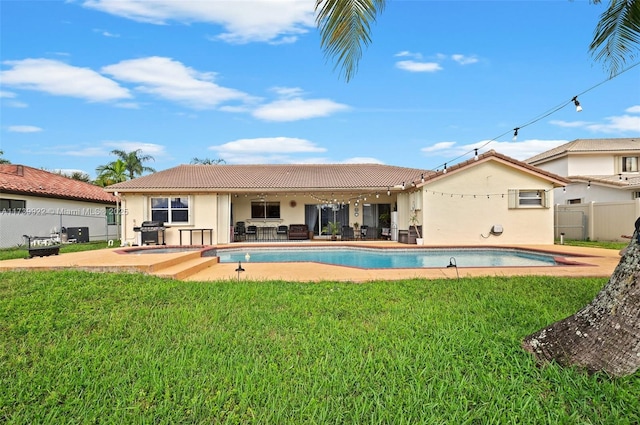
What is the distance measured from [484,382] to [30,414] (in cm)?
380

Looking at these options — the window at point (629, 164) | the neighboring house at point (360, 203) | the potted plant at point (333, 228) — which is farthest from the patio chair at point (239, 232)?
the window at point (629, 164)

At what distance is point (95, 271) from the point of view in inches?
334

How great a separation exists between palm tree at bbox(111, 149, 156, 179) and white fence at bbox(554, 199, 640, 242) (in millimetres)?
34704

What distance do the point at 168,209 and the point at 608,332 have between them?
18368mm

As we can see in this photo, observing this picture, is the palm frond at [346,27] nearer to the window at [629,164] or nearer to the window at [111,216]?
the window at [111,216]

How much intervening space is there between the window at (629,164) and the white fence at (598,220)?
968 cm

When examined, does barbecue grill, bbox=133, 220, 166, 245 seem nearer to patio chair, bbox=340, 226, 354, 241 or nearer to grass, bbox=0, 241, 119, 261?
grass, bbox=0, 241, 119, 261

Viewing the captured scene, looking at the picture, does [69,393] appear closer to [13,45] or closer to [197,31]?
[197,31]

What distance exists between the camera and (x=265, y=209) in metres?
21.6

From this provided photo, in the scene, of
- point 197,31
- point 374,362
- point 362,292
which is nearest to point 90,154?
point 197,31

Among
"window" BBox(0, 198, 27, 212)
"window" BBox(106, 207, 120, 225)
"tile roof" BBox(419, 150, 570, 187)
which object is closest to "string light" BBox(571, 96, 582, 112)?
"tile roof" BBox(419, 150, 570, 187)

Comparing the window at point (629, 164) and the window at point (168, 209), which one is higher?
the window at point (629, 164)

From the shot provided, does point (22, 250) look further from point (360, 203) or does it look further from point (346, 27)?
point (346, 27)

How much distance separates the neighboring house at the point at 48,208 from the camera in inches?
669
